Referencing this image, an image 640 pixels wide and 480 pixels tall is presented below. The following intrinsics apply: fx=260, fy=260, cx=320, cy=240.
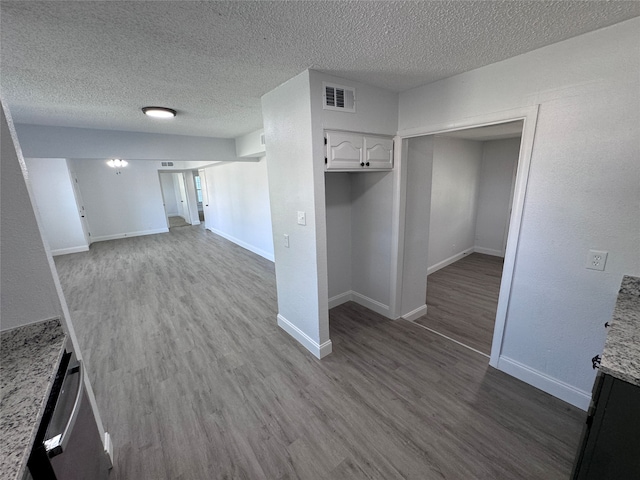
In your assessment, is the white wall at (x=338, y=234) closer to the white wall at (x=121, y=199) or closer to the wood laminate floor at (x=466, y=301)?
the wood laminate floor at (x=466, y=301)

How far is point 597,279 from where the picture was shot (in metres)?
1.71

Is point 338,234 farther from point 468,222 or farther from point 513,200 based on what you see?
point 468,222

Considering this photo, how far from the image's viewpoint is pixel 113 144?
3.69 meters

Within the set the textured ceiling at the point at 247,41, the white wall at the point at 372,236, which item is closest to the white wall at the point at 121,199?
the textured ceiling at the point at 247,41

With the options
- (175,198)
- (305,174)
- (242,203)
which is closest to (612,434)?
(305,174)

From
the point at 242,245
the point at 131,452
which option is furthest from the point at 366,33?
the point at 242,245

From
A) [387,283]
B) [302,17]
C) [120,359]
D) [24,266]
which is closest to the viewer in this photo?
[24,266]

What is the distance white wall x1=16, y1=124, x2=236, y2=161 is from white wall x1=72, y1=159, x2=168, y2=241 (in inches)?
190

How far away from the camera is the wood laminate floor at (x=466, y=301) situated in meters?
2.88

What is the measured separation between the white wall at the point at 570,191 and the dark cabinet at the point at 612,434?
3.34 ft

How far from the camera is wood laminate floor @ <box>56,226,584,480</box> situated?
5.22ft

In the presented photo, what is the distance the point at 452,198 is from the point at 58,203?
895cm

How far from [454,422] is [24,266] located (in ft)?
8.71

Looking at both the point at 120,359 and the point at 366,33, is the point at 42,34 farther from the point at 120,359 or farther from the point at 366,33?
the point at 120,359
